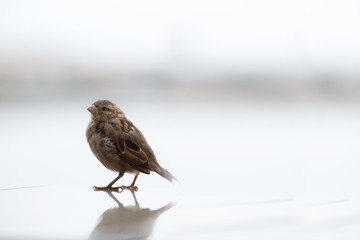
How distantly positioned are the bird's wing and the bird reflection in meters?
0.12

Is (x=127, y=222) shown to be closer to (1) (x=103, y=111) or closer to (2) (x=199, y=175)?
(1) (x=103, y=111)

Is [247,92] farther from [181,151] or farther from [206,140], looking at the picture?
[181,151]

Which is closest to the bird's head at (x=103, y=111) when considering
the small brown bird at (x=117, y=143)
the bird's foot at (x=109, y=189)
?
the small brown bird at (x=117, y=143)

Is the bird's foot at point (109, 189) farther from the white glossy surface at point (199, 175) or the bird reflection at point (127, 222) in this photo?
the bird reflection at point (127, 222)

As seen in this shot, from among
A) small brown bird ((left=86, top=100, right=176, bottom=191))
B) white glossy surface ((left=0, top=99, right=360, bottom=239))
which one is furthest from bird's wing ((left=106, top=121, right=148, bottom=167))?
white glossy surface ((left=0, top=99, right=360, bottom=239))

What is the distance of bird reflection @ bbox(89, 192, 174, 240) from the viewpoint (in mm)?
1044

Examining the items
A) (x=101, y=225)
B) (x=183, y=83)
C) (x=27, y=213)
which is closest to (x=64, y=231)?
(x=101, y=225)

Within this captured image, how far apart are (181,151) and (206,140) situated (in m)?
0.42

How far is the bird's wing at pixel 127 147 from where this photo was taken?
133 cm

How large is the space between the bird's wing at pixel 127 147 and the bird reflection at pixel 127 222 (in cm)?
12

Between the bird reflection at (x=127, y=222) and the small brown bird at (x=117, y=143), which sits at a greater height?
A: the small brown bird at (x=117, y=143)

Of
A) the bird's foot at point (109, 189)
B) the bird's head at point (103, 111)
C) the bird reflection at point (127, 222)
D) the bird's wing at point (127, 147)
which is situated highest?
the bird's head at point (103, 111)

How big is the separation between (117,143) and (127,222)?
0.88 feet

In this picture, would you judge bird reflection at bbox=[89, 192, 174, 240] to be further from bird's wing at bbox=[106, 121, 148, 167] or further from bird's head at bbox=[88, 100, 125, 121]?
bird's head at bbox=[88, 100, 125, 121]
